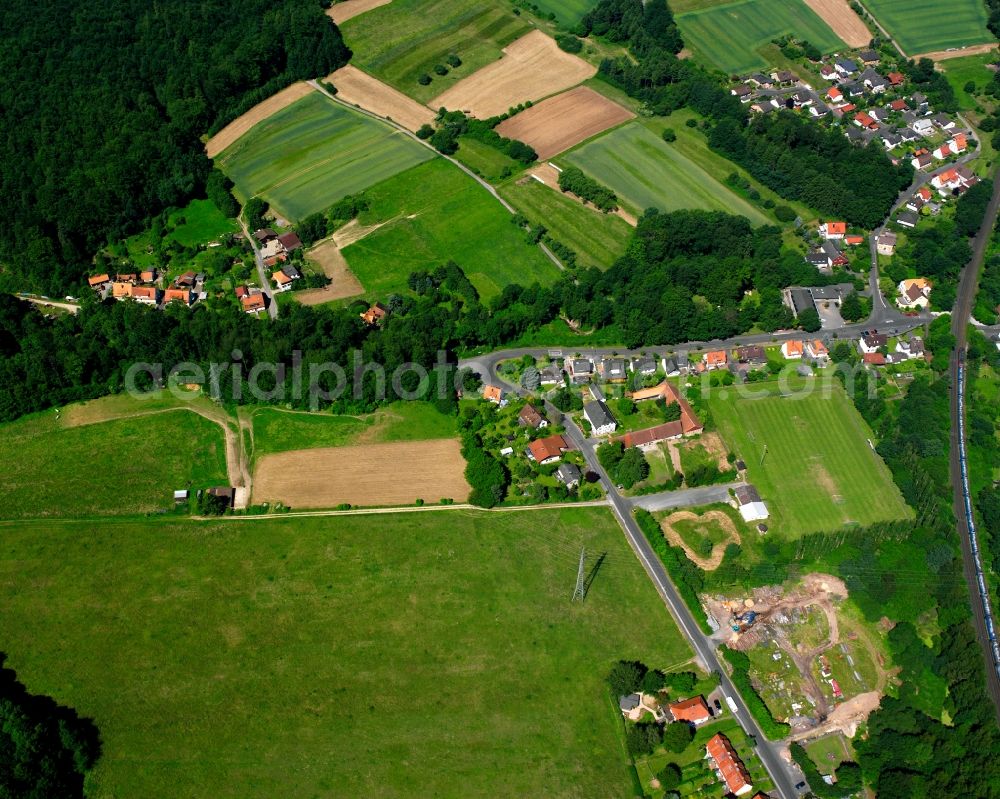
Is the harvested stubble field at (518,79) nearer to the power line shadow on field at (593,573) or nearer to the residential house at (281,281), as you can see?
the residential house at (281,281)

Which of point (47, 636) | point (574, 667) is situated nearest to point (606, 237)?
point (574, 667)

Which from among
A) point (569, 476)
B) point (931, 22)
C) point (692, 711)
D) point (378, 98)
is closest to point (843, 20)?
point (931, 22)

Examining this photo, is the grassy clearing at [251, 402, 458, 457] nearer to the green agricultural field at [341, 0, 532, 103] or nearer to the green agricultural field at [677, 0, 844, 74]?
the green agricultural field at [341, 0, 532, 103]

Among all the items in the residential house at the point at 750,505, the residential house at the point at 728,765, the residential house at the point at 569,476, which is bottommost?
the residential house at the point at 569,476

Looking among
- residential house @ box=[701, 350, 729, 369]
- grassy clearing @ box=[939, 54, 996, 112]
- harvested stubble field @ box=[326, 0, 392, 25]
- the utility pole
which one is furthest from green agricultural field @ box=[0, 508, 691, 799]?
harvested stubble field @ box=[326, 0, 392, 25]

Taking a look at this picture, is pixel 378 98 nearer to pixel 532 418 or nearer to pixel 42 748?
pixel 532 418

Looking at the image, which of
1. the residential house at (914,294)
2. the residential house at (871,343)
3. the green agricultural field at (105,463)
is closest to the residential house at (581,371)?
the residential house at (871,343)

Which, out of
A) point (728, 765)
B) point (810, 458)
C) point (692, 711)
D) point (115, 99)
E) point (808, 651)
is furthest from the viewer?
point (115, 99)
